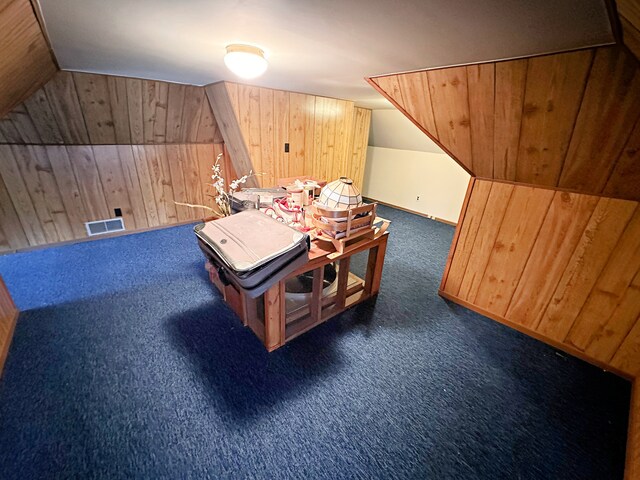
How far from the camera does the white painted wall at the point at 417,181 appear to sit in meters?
4.13

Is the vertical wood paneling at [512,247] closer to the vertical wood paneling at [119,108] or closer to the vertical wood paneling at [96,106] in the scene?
the vertical wood paneling at [119,108]

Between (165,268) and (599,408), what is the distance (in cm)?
348

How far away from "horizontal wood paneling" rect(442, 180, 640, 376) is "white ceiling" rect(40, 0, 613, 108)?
112 cm

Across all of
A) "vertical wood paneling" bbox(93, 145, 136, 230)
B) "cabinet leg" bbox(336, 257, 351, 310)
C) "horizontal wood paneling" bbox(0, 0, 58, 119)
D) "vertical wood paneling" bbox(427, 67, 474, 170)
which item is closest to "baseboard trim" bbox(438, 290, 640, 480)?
"cabinet leg" bbox(336, 257, 351, 310)

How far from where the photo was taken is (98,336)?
1.86m

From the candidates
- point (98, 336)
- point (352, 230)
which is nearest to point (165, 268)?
point (98, 336)

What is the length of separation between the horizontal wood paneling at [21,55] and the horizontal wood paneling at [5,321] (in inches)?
54.1

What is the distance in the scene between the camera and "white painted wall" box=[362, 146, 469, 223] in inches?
163

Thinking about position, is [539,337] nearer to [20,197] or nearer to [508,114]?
[508,114]

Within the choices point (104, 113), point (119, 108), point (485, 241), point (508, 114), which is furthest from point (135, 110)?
point (485, 241)

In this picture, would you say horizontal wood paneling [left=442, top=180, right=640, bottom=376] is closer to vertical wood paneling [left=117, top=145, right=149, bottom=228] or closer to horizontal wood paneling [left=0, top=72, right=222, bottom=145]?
horizontal wood paneling [left=0, top=72, right=222, bottom=145]

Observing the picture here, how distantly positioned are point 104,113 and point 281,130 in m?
1.83

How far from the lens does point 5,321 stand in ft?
5.88

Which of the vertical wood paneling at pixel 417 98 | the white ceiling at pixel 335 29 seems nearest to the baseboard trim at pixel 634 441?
the white ceiling at pixel 335 29
